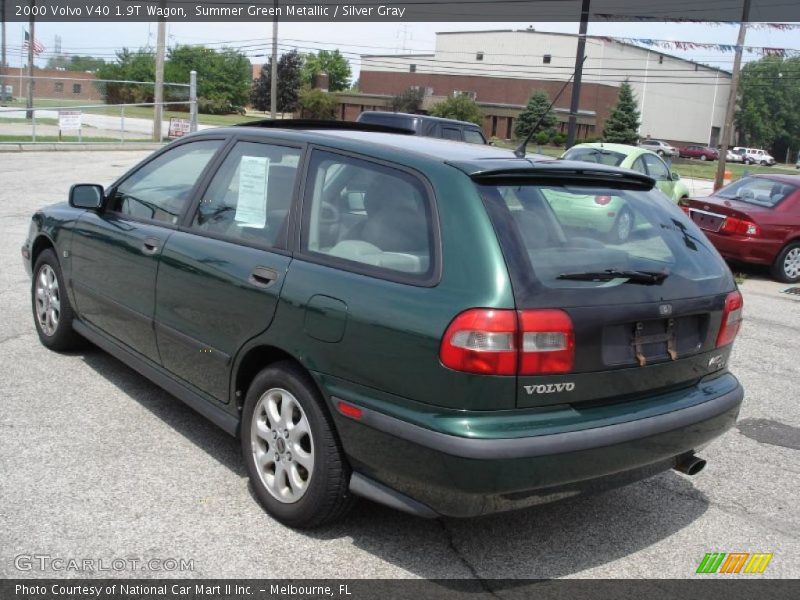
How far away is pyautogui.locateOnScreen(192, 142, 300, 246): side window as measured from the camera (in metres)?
3.86

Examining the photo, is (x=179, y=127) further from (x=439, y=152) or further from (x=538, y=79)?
(x=538, y=79)

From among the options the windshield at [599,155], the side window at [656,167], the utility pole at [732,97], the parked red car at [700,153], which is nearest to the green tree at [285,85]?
the parked red car at [700,153]

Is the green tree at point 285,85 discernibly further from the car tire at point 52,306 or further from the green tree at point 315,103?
the car tire at point 52,306

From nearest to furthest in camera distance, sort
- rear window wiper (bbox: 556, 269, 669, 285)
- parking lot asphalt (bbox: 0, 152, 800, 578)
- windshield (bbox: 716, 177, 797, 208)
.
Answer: rear window wiper (bbox: 556, 269, 669, 285), parking lot asphalt (bbox: 0, 152, 800, 578), windshield (bbox: 716, 177, 797, 208)

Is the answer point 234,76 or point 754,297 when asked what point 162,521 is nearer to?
point 754,297

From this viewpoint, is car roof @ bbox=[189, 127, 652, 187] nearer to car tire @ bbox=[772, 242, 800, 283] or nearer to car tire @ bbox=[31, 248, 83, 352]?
car tire @ bbox=[31, 248, 83, 352]

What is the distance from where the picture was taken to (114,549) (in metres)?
3.31

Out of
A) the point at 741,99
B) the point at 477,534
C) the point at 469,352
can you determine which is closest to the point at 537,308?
the point at 469,352

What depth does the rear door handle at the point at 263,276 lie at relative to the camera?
3627mm

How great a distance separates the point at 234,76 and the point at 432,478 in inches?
3208

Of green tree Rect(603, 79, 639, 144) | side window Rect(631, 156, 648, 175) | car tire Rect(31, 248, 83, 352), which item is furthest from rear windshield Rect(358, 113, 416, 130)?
green tree Rect(603, 79, 639, 144)

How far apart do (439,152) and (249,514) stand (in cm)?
182

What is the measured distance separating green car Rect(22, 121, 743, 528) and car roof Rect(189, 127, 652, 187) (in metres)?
0.02

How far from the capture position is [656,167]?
49.2 ft
